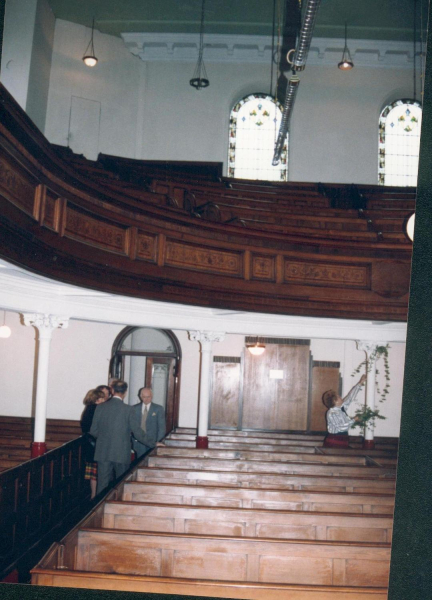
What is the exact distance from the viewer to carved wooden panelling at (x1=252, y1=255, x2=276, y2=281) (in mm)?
6828

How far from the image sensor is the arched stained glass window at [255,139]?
1531 cm

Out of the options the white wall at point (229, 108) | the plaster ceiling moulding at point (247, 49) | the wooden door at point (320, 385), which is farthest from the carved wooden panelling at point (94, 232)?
the plaster ceiling moulding at point (247, 49)

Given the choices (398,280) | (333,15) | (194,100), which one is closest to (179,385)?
(398,280)

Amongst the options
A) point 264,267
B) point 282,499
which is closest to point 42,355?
point 264,267

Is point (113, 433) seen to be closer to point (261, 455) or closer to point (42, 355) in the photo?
point (42, 355)

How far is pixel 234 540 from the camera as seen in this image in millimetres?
3797

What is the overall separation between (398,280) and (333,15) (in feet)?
32.0

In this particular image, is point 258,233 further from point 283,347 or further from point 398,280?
point 283,347

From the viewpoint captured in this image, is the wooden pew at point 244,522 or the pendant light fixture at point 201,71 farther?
the pendant light fixture at point 201,71

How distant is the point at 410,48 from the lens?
583 inches

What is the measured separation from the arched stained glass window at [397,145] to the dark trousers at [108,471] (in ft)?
38.2

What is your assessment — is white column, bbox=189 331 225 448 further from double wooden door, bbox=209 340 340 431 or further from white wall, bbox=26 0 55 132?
white wall, bbox=26 0 55 132

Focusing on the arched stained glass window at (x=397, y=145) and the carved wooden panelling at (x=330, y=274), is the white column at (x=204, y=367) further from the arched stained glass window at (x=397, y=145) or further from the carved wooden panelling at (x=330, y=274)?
the arched stained glass window at (x=397, y=145)

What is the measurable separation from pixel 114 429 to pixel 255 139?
11.0 metres
